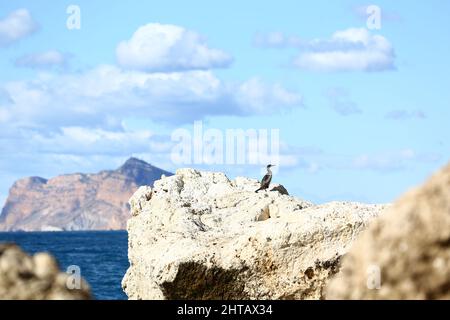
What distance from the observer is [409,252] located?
5.73m

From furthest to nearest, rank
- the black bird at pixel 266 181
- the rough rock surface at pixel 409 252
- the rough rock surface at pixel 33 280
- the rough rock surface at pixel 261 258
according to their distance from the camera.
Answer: the black bird at pixel 266 181, the rough rock surface at pixel 261 258, the rough rock surface at pixel 33 280, the rough rock surface at pixel 409 252

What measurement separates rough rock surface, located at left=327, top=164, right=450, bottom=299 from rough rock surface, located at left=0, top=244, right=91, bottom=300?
6.12ft

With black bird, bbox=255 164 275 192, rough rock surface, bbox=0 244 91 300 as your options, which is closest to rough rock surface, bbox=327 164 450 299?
rough rock surface, bbox=0 244 91 300

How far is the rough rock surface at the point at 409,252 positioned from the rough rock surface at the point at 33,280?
1.87 m

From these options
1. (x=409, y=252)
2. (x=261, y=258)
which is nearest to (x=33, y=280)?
(x=409, y=252)

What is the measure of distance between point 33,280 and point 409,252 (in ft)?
7.99

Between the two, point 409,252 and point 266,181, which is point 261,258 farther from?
point 409,252

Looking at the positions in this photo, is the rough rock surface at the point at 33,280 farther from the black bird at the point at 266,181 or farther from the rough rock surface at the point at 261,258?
the black bird at the point at 266,181

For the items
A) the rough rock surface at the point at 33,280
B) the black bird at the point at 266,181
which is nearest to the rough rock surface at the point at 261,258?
the black bird at the point at 266,181

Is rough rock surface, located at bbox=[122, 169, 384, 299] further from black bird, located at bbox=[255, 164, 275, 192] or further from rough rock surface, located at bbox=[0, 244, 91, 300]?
rough rock surface, located at bbox=[0, 244, 91, 300]

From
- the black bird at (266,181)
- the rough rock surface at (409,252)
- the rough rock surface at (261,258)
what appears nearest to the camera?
the rough rock surface at (409,252)

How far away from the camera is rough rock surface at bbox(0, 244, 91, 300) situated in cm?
602

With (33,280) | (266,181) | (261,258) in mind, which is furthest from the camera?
(266,181)

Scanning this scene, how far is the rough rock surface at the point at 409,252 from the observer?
5.72 meters
